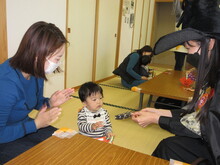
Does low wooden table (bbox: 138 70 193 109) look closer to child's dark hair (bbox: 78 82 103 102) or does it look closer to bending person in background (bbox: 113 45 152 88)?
bending person in background (bbox: 113 45 152 88)

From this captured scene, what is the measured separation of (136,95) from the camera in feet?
12.2

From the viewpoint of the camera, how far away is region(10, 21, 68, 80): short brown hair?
3.63 ft

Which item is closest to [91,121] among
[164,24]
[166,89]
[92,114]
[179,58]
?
[92,114]

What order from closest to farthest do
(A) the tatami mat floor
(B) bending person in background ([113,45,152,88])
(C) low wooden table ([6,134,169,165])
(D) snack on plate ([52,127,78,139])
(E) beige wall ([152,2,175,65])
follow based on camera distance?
(C) low wooden table ([6,134,169,165]) → (D) snack on plate ([52,127,78,139]) → (A) the tatami mat floor → (B) bending person in background ([113,45,152,88]) → (E) beige wall ([152,2,175,65])

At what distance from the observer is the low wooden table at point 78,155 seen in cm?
76

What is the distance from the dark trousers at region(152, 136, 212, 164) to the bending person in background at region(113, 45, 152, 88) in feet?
8.46

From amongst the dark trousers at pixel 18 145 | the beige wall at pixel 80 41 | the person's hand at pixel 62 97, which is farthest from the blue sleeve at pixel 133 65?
the dark trousers at pixel 18 145

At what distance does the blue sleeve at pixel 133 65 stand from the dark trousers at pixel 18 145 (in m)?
2.63

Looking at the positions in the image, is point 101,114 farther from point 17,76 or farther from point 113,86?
point 113,86

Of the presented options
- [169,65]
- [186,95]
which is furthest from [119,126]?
[169,65]

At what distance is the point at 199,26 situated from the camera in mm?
888

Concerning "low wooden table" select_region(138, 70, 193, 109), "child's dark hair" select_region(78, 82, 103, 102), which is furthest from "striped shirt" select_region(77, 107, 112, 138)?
"low wooden table" select_region(138, 70, 193, 109)

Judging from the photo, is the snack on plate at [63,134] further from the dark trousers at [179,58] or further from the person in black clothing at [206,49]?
the dark trousers at [179,58]

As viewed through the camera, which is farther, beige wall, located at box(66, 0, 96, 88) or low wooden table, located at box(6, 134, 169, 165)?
beige wall, located at box(66, 0, 96, 88)
